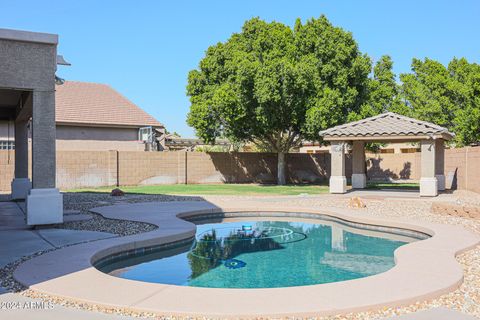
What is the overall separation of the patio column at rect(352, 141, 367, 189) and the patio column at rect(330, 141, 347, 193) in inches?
110

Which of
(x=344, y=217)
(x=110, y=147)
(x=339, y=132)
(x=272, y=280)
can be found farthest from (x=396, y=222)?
(x=110, y=147)

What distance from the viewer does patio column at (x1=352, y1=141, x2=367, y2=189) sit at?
26.8 meters

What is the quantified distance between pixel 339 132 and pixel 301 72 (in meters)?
4.68

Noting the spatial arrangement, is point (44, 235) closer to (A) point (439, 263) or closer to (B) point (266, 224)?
(B) point (266, 224)

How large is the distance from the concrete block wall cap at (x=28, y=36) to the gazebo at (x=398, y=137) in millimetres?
15914

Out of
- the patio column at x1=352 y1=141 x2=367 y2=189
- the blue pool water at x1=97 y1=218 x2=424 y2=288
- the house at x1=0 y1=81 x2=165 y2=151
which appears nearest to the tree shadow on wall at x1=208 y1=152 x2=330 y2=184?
the house at x1=0 y1=81 x2=165 y2=151

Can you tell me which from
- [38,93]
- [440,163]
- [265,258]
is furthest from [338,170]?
[38,93]

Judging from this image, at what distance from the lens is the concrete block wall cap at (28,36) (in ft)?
34.7

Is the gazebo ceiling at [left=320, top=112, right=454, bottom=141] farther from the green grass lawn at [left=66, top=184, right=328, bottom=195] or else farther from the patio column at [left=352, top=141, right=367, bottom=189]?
the green grass lawn at [left=66, top=184, right=328, bottom=195]

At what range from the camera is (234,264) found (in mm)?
9359

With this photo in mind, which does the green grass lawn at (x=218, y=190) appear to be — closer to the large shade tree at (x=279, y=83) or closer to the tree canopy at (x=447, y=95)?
the large shade tree at (x=279, y=83)

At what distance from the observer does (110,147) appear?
34438 millimetres

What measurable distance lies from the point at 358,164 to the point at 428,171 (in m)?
5.34

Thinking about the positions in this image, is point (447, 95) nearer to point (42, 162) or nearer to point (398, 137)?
point (398, 137)
